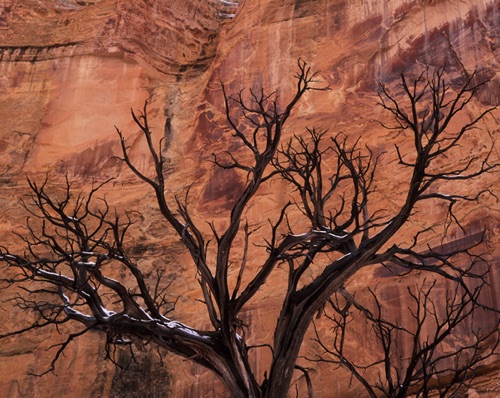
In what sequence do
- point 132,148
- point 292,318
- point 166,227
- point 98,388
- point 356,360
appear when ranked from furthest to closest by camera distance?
point 132,148
point 166,227
point 98,388
point 356,360
point 292,318

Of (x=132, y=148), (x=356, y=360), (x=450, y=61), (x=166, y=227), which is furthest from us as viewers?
(x=132, y=148)

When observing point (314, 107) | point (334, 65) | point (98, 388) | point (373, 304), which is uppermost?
point (334, 65)

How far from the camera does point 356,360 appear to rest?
8383 mm

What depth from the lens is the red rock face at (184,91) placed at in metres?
9.37

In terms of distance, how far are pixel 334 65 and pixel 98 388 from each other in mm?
5917

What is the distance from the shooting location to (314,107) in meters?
11.0

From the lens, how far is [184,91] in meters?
12.8

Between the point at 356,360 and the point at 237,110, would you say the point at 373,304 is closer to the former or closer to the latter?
the point at 356,360

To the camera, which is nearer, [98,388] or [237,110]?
[98,388]

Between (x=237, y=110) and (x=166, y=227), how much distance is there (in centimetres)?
225

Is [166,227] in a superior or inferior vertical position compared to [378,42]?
inferior

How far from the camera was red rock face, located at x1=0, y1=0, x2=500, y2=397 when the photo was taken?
30.7ft

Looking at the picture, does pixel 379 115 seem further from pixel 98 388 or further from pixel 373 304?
pixel 98 388

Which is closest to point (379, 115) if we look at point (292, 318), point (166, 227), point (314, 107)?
point (314, 107)
